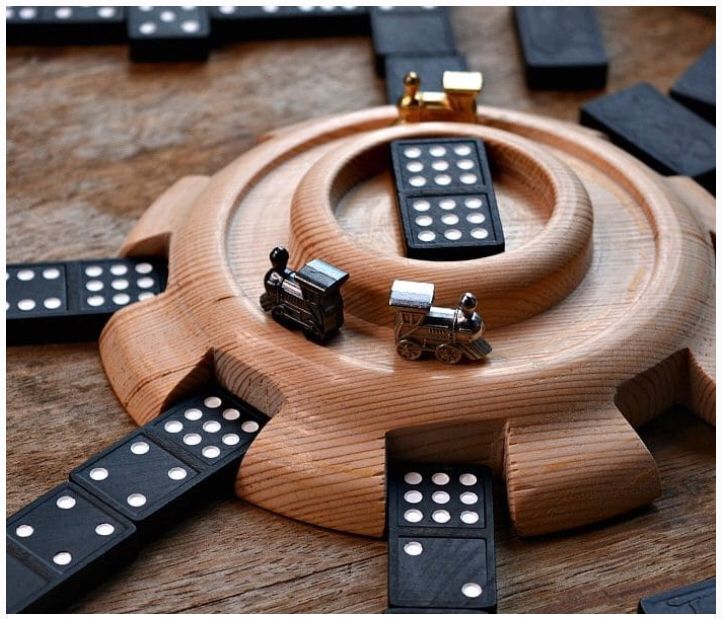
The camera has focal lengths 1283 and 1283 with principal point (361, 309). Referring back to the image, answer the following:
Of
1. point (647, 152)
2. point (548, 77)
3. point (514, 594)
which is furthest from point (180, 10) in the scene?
point (514, 594)

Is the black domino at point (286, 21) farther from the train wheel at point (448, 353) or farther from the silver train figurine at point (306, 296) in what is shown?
the train wheel at point (448, 353)

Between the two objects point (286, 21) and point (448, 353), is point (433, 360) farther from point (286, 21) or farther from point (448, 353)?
point (286, 21)

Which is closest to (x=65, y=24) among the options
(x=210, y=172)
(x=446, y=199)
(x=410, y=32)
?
(x=210, y=172)

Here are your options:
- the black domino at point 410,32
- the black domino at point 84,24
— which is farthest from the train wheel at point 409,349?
the black domino at point 84,24

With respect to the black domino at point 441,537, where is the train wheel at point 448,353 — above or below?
above

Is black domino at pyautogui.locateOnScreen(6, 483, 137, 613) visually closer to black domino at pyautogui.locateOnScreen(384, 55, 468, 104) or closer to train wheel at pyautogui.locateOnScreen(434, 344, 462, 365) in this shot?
train wheel at pyautogui.locateOnScreen(434, 344, 462, 365)

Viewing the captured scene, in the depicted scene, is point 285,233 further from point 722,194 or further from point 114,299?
point 722,194
